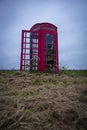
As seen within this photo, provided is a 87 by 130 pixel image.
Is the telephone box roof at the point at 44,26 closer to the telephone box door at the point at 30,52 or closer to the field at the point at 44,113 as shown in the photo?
the telephone box door at the point at 30,52

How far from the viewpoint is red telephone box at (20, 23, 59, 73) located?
23.0ft

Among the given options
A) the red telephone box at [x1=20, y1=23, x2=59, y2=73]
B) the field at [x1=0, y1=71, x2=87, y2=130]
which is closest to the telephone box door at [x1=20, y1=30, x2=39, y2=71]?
the red telephone box at [x1=20, y1=23, x2=59, y2=73]

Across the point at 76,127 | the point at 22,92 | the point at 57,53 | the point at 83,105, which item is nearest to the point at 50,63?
the point at 57,53

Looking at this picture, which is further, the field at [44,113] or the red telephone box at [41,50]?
the red telephone box at [41,50]

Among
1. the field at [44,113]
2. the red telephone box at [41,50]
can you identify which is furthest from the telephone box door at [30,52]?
the field at [44,113]

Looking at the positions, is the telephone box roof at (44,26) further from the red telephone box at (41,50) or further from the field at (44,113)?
the field at (44,113)

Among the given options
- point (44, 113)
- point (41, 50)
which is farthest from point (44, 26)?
point (44, 113)

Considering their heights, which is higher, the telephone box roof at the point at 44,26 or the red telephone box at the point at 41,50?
the telephone box roof at the point at 44,26

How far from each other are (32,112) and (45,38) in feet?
17.9

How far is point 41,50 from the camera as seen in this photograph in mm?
7012

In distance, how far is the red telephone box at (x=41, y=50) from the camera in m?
7.00

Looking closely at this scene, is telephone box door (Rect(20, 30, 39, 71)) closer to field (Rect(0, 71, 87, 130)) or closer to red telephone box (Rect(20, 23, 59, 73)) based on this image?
red telephone box (Rect(20, 23, 59, 73))

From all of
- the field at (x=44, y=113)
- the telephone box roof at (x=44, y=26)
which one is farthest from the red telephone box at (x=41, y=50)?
the field at (x=44, y=113)

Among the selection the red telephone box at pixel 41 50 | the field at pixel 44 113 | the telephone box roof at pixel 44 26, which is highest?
the telephone box roof at pixel 44 26
